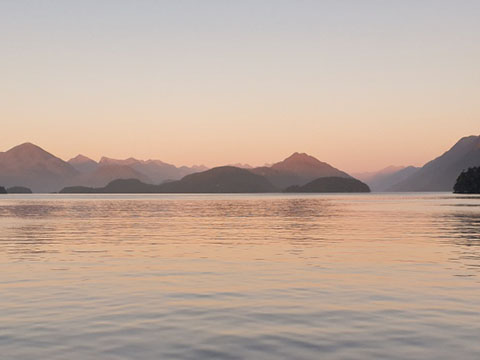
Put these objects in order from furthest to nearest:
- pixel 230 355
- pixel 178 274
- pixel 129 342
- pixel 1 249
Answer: pixel 1 249, pixel 178 274, pixel 129 342, pixel 230 355

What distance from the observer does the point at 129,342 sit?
51.9 ft

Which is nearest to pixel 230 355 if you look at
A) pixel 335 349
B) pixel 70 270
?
pixel 335 349

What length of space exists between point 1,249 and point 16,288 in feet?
63.2

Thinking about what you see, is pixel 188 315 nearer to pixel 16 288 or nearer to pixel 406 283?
pixel 16 288

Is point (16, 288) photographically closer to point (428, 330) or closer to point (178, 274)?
point (178, 274)

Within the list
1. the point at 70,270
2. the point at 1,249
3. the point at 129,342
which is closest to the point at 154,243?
the point at 1,249

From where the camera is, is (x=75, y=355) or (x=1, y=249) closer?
(x=75, y=355)

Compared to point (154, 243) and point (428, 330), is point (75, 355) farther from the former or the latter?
point (154, 243)

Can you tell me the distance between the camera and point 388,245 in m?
45.2

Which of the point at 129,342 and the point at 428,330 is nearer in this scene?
the point at 129,342

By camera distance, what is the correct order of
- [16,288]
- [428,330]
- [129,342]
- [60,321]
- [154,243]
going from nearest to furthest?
1. [129,342]
2. [428,330]
3. [60,321]
4. [16,288]
5. [154,243]

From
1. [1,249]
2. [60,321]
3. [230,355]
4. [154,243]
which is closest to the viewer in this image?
[230,355]

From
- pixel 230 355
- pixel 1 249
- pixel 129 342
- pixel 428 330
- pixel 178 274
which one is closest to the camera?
pixel 230 355

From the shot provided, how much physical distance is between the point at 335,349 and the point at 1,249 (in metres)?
35.1
